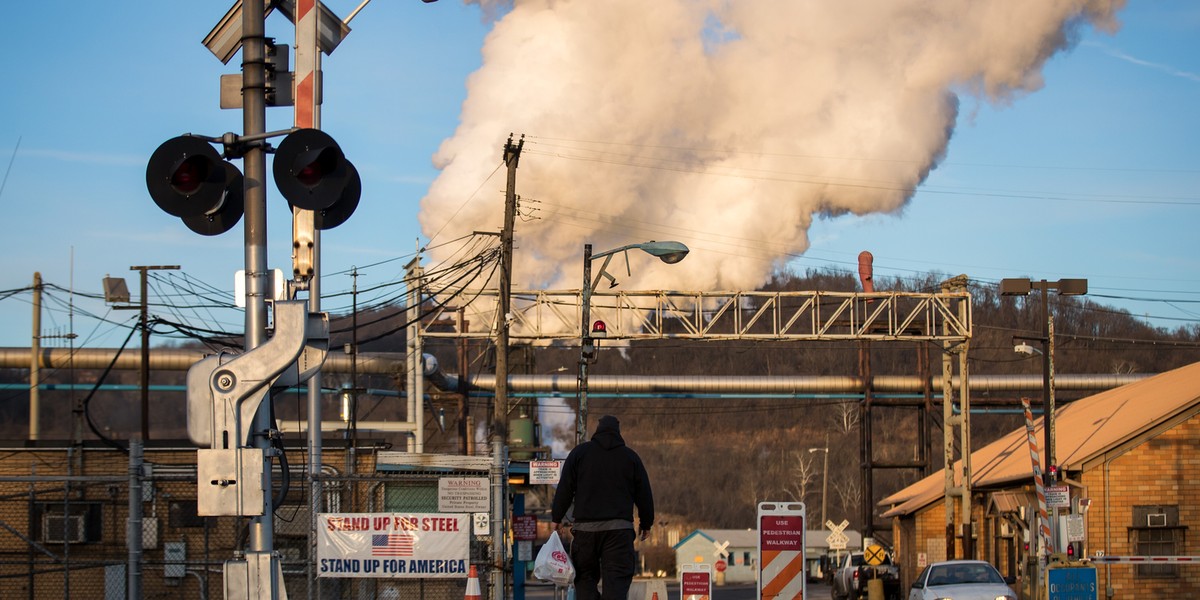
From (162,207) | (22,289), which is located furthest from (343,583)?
(22,289)

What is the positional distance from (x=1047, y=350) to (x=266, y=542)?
Answer: 2728cm

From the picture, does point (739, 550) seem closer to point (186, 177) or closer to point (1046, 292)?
point (1046, 292)

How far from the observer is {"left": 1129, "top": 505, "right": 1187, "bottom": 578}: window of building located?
31.4 metres

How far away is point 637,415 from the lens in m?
94.1

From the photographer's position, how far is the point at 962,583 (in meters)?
21.5

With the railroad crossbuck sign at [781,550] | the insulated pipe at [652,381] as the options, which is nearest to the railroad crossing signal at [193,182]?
the railroad crossbuck sign at [781,550]

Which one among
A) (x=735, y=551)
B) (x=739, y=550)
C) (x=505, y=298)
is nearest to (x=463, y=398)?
(x=505, y=298)

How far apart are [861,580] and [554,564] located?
27.7 metres

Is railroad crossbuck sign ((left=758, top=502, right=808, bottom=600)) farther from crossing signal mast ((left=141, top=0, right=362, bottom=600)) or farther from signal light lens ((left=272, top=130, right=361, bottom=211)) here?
signal light lens ((left=272, top=130, right=361, bottom=211))

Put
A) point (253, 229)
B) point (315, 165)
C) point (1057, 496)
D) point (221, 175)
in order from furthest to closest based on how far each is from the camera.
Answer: point (1057, 496)
point (221, 175)
point (315, 165)
point (253, 229)

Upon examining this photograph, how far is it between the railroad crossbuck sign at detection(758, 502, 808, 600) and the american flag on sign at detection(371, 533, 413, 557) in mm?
4156

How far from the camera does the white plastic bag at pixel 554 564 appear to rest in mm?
14400

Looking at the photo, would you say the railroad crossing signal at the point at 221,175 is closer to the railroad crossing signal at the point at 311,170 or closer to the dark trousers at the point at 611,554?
the railroad crossing signal at the point at 311,170

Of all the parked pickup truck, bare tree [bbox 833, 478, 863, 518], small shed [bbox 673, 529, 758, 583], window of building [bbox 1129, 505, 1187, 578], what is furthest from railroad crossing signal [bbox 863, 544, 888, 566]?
bare tree [bbox 833, 478, 863, 518]
